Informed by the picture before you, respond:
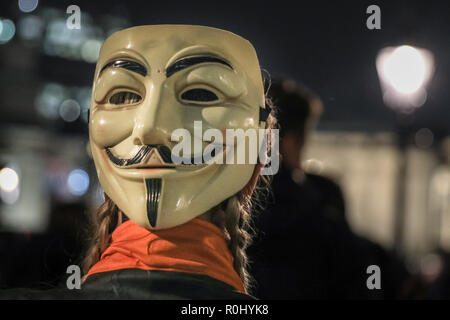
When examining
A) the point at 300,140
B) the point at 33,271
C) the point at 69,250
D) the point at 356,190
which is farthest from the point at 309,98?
the point at 356,190

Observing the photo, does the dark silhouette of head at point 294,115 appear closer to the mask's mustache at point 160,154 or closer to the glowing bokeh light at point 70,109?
the mask's mustache at point 160,154

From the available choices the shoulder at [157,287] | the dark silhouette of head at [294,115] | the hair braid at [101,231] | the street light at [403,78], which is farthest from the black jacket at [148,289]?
the street light at [403,78]

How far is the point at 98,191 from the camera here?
1459 millimetres

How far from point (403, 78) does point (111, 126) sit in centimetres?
162

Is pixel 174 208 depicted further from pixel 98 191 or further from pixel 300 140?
pixel 300 140

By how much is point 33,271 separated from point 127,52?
2.83 ft

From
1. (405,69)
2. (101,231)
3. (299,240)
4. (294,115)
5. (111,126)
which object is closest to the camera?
(111,126)

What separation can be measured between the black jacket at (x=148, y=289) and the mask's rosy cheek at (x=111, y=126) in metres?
0.29

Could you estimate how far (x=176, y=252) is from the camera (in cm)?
118

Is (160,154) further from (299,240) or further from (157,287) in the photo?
(299,240)

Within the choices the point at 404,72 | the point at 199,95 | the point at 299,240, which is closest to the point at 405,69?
the point at 404,72

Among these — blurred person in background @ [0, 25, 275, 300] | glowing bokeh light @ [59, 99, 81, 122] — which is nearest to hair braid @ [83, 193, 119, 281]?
blurred person in background @ [0, 25, 275, 300]

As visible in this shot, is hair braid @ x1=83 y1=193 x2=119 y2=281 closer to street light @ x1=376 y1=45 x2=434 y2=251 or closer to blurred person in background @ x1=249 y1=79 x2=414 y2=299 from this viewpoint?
blurred person in background @ x1=249 y1=79 x2=414 y2=299

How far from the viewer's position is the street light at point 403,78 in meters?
2.21
